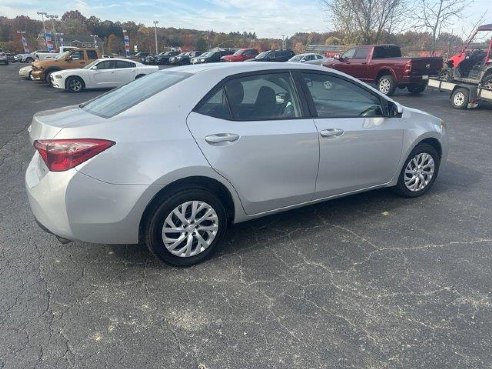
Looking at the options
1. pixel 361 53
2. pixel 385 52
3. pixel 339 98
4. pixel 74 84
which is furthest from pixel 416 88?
pixel 74 84

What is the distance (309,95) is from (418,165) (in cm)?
192

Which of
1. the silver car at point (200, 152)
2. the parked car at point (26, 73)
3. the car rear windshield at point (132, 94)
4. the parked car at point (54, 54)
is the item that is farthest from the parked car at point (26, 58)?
the silver car at point (200, 152)

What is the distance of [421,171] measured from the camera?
15.4ft

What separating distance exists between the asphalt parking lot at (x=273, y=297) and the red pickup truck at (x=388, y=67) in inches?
450

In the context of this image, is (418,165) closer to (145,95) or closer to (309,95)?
(309,95)

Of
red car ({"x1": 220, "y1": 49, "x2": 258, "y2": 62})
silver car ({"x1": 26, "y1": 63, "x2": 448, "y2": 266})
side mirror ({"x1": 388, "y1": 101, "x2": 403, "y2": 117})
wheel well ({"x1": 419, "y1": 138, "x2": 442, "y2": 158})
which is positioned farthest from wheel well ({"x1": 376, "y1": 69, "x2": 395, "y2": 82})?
red car ({"x1": 220, "y1": 49, "x2": 258, "y2": 62})

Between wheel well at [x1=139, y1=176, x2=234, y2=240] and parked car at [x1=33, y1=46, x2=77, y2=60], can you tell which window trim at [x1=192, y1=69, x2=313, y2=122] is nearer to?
wheel well at [x1=139, y1=176, x2=234, y2=240]

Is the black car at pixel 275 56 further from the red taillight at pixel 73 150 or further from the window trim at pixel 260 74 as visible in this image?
the red taillight at pixel 73 150

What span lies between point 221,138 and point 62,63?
20.2 metres

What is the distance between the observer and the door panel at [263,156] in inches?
121

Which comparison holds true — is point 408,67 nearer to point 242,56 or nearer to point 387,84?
point 387,84

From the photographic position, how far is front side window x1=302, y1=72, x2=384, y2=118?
12.2ft

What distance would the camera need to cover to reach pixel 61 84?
1683 cm

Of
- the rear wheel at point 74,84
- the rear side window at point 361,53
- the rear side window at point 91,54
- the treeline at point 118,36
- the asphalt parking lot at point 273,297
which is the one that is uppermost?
the treeline at point 118,36
